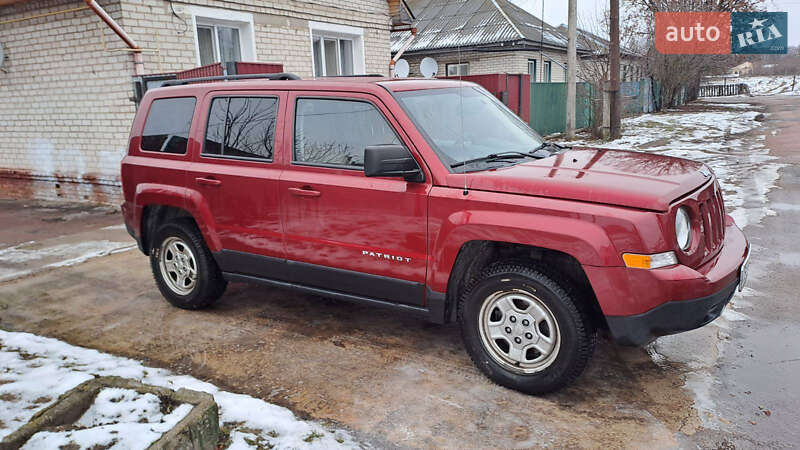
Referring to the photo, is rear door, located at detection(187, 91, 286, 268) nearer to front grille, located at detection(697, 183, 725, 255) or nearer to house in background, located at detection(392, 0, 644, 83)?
front grille, located at detection(697, 183, 725, 255)

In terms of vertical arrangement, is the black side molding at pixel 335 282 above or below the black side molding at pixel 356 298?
above

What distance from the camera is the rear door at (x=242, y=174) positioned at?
4.34m

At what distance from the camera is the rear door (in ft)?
14.2

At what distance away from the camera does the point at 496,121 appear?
4367 mm

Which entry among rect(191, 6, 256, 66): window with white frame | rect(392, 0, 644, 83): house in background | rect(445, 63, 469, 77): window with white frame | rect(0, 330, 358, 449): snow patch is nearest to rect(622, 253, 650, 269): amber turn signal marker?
rect(0, 330, 358, 449): snow patch

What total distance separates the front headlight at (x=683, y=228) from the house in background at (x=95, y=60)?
8.54m

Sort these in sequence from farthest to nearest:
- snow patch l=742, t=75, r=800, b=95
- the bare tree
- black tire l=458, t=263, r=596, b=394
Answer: snow patch l=742, t=75, r=800, b=95
the bare tree
black tire l=458, t=263, r=596, b=394

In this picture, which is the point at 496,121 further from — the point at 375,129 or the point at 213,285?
the point at 213,285

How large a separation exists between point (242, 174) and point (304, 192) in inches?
24.5

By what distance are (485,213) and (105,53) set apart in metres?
8.54

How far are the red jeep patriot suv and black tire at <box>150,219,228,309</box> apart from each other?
0.04ft

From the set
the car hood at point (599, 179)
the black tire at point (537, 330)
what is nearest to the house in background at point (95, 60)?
the car hood at point (599, 179)

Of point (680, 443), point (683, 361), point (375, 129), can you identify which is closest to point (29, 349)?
point (375, 129)

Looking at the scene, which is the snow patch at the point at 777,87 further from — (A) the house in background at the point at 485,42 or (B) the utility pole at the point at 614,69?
(B) the utility pole at the point at 614,69
